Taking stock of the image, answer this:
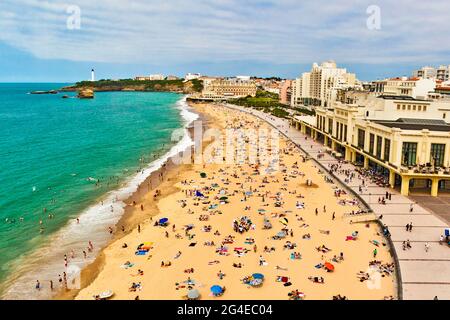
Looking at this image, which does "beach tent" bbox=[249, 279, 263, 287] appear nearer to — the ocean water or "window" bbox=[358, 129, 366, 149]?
the ocean water

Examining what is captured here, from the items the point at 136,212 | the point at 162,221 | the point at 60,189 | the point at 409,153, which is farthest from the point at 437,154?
the point at 60,189

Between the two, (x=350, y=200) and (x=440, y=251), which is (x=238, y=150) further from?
(x=440, y=251)

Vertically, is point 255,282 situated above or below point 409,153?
below

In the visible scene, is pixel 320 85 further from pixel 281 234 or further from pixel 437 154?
pixel 281 234

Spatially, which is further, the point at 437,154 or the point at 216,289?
the point at 437,154

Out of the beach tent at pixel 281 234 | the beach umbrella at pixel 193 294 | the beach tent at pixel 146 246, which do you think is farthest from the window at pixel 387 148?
the beach umbrella at pixel 193 294

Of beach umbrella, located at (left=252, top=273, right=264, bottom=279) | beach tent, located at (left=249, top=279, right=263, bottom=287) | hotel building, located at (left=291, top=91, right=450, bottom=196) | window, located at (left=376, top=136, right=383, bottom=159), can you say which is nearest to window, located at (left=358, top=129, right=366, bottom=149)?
hotel building, located at (left=291, top=91, right=450, bottom=196)
